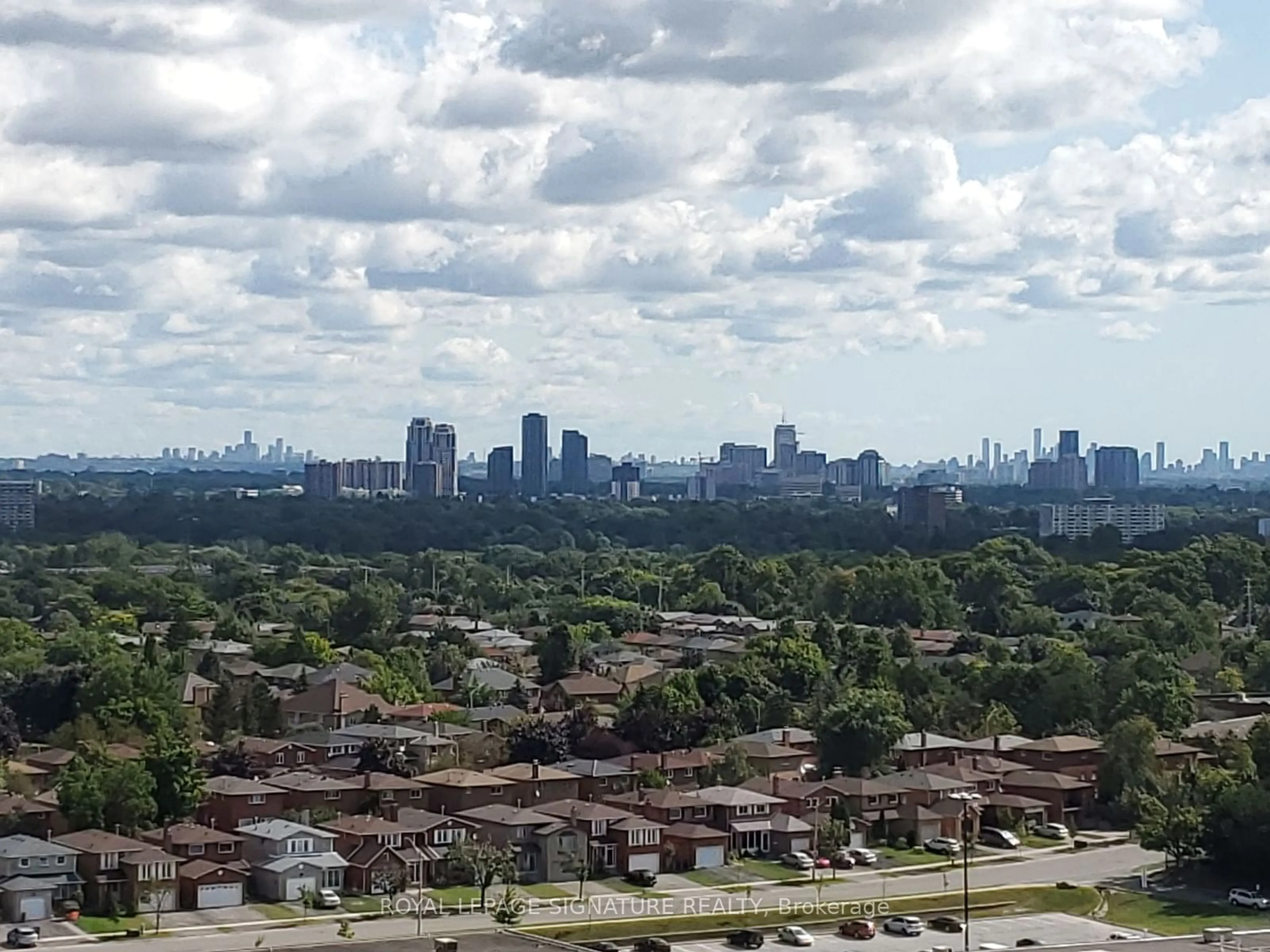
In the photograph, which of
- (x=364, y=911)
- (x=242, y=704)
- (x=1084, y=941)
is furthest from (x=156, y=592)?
(x=1084, y=941)

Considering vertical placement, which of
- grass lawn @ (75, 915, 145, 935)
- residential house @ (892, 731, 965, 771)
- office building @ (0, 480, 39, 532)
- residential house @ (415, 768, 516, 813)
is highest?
office building @ (0, 480, 39, 532)

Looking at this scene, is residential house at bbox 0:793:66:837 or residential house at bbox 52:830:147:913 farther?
residential house at bbox 0:793:66:837

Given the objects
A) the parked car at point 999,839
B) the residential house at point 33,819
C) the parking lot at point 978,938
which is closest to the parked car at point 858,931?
the parking lot at point 978,938

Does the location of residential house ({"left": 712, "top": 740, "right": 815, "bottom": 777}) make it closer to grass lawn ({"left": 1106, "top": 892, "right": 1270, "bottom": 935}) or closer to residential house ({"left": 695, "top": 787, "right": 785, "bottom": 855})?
residential house ({"left": 695, "top": 787, "right": 785, "bottom": 855})

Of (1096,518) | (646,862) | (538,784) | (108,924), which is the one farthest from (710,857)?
(1096,518)

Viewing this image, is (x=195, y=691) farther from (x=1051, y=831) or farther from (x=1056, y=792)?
(x=1051, y=831)

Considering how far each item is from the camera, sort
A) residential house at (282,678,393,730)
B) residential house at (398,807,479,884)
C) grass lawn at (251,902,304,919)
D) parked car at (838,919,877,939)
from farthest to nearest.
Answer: residential house at (282,678,393,730)
residential house at (398,807,479,884)
grass lawn at (251,902,304,919)
parked car at (838,919,877,939)

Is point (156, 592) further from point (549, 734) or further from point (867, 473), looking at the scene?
Result: point (867, 473)

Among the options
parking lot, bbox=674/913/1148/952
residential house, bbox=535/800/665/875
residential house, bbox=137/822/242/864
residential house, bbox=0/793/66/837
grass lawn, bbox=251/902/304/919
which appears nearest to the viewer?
parking lot, bbox=674/913/1148/952

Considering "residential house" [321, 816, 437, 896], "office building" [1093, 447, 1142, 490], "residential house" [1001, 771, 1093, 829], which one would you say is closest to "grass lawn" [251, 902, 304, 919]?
"residential house" [321, 816, 437, 896]
